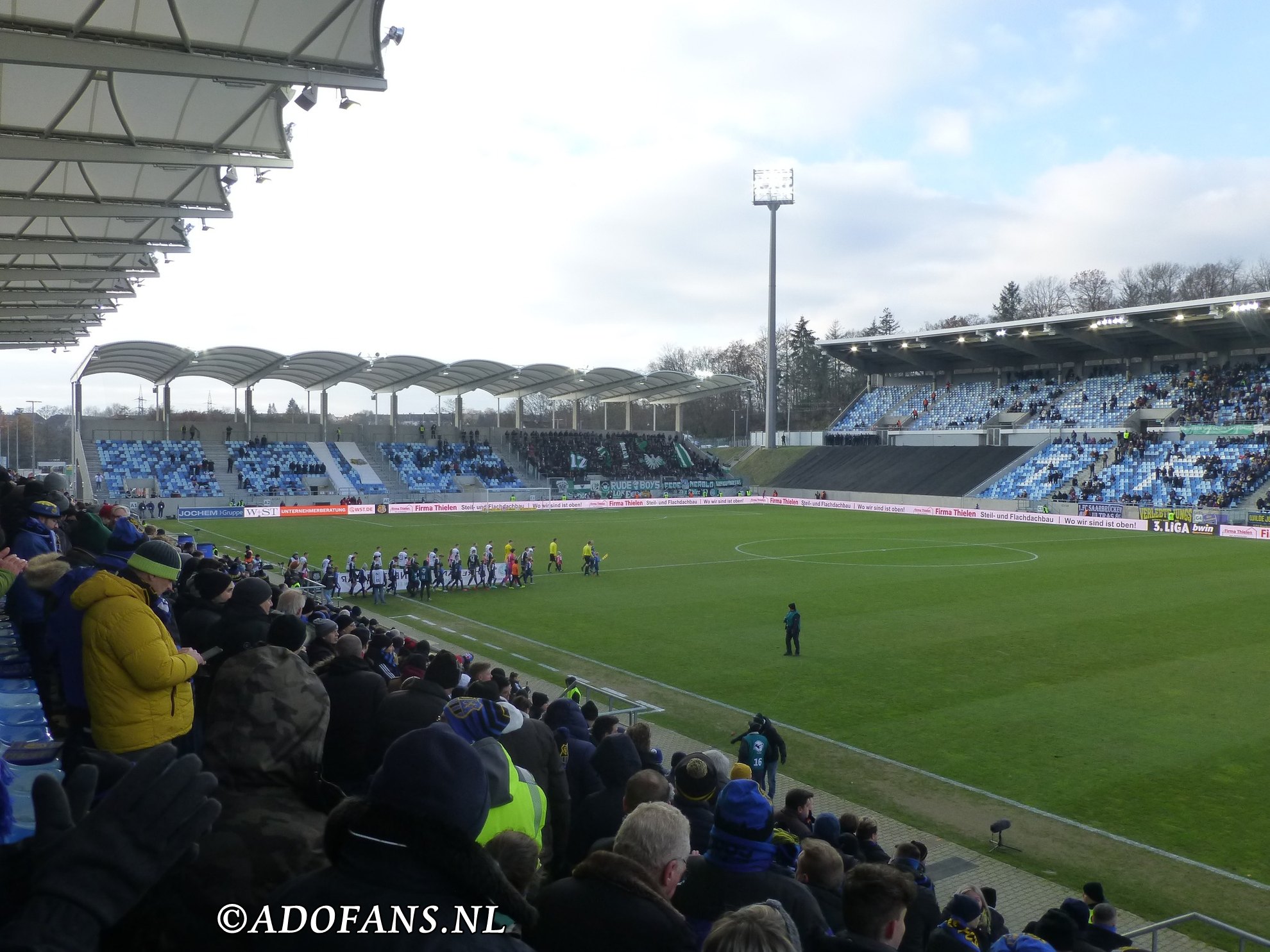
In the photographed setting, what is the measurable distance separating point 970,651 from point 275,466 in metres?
55.4

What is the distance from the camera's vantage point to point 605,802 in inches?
223

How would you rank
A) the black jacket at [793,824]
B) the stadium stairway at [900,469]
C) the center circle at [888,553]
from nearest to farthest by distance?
the black jacket at [793,824] < the center circle at [888,553] < the stadium stairway at [900,469]

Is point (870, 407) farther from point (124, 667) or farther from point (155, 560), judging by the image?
point (124, 667)

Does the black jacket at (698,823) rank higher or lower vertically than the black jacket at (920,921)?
higher

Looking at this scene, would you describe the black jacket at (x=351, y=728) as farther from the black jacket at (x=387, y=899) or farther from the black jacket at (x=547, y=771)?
the black jacket at (x=387, y=899)

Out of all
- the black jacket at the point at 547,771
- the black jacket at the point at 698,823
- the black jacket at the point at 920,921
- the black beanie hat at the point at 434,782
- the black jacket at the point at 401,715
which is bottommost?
the black jacket at the point at 920,921

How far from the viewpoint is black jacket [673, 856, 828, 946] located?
145 inches

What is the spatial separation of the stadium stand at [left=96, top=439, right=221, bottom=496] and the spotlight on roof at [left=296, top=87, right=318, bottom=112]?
161 feet

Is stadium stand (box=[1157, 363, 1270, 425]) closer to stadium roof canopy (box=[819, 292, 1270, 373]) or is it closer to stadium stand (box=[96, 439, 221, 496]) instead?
stadium roof canopy (box=[819, 292, 1270, 373])

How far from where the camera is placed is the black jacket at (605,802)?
5.58 metres

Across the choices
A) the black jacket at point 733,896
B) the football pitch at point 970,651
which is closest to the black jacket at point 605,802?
the black jacket at point 733,896

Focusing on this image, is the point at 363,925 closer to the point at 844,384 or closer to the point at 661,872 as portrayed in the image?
the point at 661,872

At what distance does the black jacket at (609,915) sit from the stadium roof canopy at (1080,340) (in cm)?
5948

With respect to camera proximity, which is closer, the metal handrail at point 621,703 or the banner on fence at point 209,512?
the metal handrail at point 621,703
